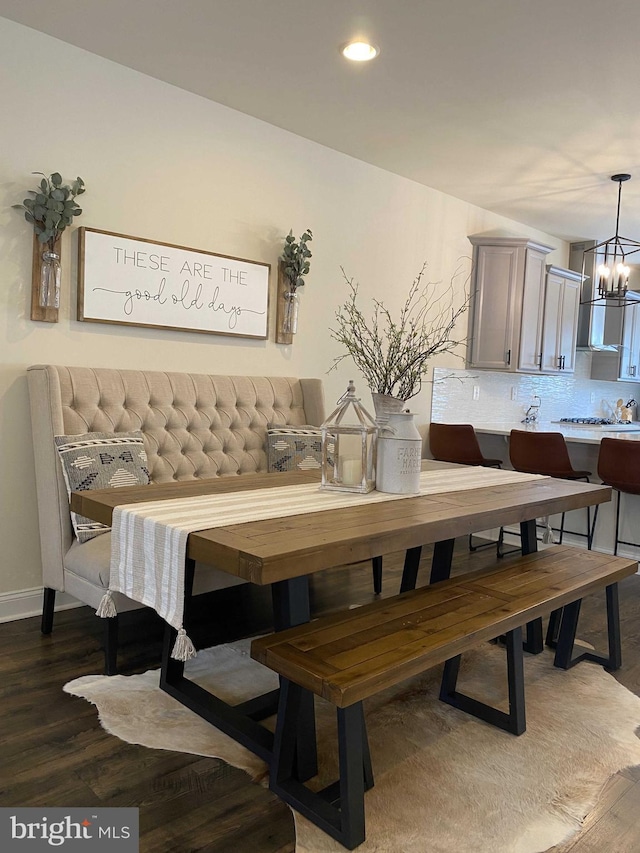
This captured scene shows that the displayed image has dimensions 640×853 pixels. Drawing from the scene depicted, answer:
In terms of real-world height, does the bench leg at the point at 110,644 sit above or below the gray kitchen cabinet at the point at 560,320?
below

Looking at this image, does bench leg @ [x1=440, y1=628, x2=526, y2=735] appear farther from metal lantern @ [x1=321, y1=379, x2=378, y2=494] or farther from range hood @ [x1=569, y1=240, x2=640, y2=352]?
range hood @ [x1=569, y1=240, x2=640, y2=352]

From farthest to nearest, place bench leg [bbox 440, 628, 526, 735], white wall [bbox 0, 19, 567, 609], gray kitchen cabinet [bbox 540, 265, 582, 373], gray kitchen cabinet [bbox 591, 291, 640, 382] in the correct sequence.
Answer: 1. gray kitchen cabinet [bbox 591, 291, 640, 382]
2. gray kitchen cabinet [bbox 540, 265, 582, 373]
3. white wall [bbox 0, 19, 567, 609]
4. bench leg [bbox 440, 628, 526, 735]

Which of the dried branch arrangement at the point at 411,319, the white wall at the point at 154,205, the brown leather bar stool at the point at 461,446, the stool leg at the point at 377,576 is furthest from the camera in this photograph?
the brown leather bar stool at the point at 461,446

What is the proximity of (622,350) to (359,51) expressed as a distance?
16.9 feet

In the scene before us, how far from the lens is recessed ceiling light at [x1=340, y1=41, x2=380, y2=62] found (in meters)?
2.92

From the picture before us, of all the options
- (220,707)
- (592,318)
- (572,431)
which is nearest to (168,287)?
(220,707)

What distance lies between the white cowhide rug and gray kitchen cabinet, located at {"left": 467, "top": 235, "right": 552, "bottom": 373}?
126 inches

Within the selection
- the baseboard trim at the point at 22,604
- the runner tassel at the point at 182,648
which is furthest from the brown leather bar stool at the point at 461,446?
the runner tassel at the point at 182,648

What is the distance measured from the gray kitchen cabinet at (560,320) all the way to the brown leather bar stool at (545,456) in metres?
1.63

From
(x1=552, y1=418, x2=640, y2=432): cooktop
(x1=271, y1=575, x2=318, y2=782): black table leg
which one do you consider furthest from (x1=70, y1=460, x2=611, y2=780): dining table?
(x1=552, y1=418, x2=640, y2=432): cooktop

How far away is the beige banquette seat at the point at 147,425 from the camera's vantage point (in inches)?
103

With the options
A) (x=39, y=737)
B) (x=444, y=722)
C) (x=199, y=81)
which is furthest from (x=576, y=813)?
(x=199, y=81)

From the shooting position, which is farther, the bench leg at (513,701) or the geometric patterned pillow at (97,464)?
the geometric patterned pillow at (97,464)

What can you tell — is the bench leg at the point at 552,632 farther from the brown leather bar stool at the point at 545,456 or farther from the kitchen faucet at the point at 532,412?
the kitchen faucet at the point at 532,412
